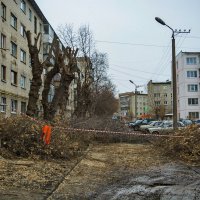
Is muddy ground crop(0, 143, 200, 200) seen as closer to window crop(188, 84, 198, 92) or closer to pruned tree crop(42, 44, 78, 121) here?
pruned tree crop(42, 44, 78, 121)

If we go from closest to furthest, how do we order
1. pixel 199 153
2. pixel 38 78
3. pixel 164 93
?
pixel 199 153 → pixel 38 78 → pixel 164 93

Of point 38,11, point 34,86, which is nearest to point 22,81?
point 38,11

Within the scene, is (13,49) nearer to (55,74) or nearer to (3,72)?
(3,72)

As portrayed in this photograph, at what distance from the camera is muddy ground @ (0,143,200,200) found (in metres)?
7.59

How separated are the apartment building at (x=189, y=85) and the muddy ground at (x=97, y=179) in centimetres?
6664

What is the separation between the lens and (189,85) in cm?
7862

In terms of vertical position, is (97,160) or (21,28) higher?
(21,28)

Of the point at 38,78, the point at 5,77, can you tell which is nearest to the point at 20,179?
the point at 38,78

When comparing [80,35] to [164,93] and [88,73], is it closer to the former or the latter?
[88,73]

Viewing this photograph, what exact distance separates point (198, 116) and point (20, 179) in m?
71.6

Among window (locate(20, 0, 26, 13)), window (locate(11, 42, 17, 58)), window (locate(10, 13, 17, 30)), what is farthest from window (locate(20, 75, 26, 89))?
window (locate(20, 0, 26, 13))

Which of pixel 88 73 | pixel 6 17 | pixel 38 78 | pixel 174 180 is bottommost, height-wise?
pixel 174 180

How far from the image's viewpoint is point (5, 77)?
115ft

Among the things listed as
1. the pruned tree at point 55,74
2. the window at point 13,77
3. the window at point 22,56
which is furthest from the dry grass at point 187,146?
the window at point 22,56
